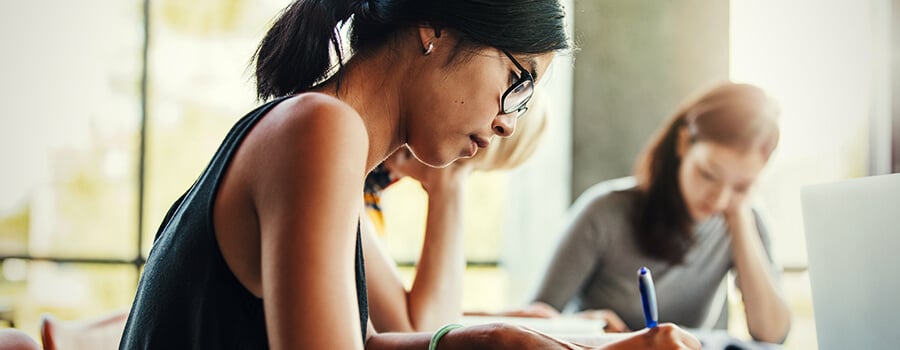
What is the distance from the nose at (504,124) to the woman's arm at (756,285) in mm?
1858

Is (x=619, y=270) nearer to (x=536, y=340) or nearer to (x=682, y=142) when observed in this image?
(x=682, y=142)

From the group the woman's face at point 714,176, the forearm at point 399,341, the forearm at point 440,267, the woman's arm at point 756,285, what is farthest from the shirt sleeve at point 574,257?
the forearm at point 399,341

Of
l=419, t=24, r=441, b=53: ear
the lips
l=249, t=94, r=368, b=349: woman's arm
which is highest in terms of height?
l=419, t=24, r=441, b=53: ear

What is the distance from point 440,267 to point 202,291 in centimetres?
90

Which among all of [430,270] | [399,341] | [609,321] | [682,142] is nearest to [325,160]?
[399,341]

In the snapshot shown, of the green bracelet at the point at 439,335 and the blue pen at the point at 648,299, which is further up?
the blue pen at the point at 648,299

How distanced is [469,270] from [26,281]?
194 cm

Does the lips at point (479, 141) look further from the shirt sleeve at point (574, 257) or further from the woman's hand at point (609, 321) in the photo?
the shirt sleeve at point (574, 257)

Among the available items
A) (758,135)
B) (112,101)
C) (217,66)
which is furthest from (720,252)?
(112,101)

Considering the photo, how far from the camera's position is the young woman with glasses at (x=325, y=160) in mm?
779

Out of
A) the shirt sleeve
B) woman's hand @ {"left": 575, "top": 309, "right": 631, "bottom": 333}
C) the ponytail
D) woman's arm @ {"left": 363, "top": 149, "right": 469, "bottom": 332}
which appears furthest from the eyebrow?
the shirt sleeve

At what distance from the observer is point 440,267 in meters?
1.78

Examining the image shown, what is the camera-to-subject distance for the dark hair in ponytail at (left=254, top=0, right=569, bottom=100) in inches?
42.7

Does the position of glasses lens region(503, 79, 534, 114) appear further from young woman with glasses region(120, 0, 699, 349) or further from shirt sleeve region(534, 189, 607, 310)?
shirt sleeve region(534, 189, 607, 310)
